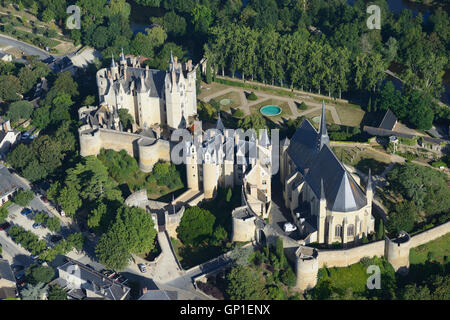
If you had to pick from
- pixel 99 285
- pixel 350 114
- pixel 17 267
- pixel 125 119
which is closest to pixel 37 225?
pixel 17 267

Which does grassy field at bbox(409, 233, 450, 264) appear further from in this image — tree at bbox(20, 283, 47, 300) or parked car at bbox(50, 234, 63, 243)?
parked car at bbox(50, 234, 63, 243)

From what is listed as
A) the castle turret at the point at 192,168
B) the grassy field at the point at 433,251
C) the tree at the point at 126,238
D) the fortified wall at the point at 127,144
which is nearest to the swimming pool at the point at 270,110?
the fortified wall at the point at 127,144

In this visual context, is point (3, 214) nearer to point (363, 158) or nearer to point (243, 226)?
point (243, 226)

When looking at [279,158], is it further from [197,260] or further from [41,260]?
[41,260]

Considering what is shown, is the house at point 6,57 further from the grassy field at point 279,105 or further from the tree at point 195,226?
the tree at point 195,226

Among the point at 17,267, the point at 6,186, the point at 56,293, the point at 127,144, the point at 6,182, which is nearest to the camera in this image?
the point at 56,293

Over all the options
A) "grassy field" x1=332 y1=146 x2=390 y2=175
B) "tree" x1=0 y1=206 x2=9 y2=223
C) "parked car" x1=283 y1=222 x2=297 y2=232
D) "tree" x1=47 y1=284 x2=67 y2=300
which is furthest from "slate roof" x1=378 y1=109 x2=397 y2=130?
"tree" x1=0 y1=206 x2=9 y2=223
